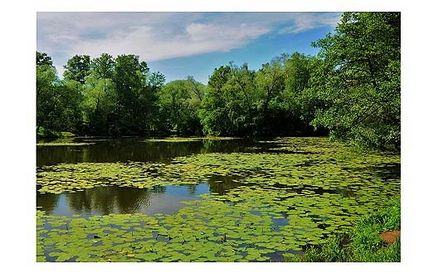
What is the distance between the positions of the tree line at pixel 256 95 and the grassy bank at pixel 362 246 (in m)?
2.79

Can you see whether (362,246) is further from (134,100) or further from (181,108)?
(134,100)

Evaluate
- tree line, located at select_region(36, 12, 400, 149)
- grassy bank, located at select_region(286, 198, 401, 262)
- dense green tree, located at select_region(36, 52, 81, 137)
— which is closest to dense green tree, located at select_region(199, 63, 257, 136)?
tree line, located at select_region(36, 12, 400, 149)

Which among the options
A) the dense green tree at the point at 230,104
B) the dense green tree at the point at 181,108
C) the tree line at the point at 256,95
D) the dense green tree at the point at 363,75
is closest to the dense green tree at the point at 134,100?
the tree line at the point at 256,95

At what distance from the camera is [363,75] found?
320 inches

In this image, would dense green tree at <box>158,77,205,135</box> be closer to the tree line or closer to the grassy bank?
the tree line

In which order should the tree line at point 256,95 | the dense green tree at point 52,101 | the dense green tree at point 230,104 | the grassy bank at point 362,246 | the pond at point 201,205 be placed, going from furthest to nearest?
the dense green tree at point 230,104 → the dense green tree at point 52,101 → the tree line at point 256,95 → the pond at point 201,205 → the grassy bank at point 362,246

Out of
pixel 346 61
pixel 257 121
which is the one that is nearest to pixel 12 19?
pixel 346 61

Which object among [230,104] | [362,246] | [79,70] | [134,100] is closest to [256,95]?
[230,104]

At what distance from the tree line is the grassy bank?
9.16 feet

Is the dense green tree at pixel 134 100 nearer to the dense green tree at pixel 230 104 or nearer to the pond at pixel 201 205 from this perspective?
the dense green tree at pixel 230 104

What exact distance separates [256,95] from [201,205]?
528 inches

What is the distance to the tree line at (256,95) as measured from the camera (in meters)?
7.72
